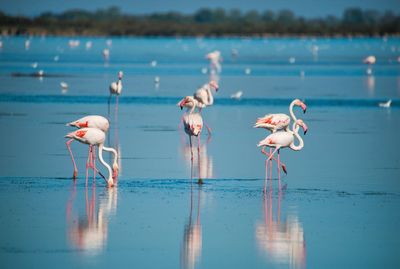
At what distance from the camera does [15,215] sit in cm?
1017

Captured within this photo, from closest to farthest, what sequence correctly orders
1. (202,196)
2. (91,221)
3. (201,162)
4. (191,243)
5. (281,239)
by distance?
(191,243) < (281,239) < (91,221) < (202,196) < (201,162)

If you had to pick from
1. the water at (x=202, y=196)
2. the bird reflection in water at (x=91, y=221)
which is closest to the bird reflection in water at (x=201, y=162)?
the water at (x=202, y=196)

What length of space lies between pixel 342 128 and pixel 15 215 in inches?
376

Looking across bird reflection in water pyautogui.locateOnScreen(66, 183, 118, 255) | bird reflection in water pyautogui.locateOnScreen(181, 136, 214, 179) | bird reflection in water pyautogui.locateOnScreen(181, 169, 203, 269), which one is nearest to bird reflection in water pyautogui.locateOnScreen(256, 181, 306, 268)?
bird reflection in water pyautogui.locateOnScreen(181, 169, 203, 269)

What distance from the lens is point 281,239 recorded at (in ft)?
30.4

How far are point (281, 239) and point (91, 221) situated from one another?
190 cm

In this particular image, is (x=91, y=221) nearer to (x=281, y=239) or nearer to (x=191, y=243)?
(x=191, y=243)

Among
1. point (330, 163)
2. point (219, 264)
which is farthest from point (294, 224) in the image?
point (330, 163)

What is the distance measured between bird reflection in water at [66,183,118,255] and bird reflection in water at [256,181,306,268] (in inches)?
56.4

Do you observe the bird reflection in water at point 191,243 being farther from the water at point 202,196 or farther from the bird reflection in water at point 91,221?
the bird reflection in water at point 91,221

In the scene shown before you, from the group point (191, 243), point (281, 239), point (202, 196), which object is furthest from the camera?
point (202, 196)

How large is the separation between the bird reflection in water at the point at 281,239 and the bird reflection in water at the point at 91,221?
1434mm

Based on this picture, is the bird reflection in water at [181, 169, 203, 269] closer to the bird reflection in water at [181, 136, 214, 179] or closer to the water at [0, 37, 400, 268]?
the water at [0, 37, 400, 268]

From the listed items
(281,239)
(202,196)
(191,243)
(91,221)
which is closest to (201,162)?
(202,196)
